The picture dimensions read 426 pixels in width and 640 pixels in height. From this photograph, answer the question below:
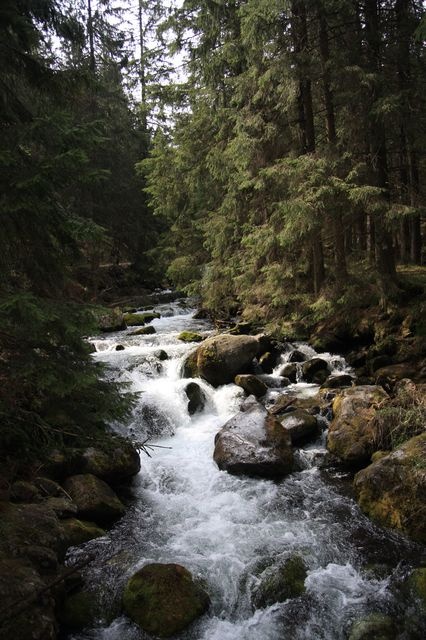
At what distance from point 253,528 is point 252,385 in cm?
512

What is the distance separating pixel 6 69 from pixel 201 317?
16.5m

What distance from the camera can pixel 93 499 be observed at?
22.3 feet

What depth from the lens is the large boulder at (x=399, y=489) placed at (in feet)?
20.5

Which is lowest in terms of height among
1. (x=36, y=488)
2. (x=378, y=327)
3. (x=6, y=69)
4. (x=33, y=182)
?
(x=36, y=488)

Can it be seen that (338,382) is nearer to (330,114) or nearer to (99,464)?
(99,464)

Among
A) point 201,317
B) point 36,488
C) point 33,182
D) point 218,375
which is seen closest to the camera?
point 33,182

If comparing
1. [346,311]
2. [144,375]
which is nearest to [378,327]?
[346,311]

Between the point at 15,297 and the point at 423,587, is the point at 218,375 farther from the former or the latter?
the point at 15,297

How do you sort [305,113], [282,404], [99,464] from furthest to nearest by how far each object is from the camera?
[305,113]
[282,404]
[99,464]

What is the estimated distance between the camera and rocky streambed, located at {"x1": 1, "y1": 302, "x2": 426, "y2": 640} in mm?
4984

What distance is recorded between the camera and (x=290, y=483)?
793 cm

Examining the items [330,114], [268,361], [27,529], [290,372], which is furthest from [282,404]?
[330,114]

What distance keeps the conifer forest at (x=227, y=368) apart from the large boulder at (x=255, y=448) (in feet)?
0.15

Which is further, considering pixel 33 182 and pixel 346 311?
pixel 346 311
